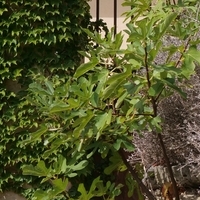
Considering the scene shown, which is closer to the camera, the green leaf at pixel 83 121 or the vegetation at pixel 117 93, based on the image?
the vegetation at pixel 117 93

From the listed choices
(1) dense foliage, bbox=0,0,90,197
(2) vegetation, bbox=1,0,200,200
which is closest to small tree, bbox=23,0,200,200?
(2) vegetation, bbox=1,0,200,200

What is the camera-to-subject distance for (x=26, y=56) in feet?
12.7

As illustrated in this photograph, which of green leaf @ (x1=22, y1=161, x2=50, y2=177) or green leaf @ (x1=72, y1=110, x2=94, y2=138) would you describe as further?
green leaf @ (x1=22, y1=161, x2=50, y2=177)

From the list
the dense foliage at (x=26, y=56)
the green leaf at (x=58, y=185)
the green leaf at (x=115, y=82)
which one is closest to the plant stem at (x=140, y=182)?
the green leaf at (x=58, y=185)

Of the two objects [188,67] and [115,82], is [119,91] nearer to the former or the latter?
[115,82]

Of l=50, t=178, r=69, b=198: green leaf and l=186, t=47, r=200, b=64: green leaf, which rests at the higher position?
l=186, t=47, r=200, b=64: green leaf

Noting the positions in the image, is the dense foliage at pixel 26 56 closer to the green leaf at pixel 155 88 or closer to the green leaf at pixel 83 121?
the green leaf at pixel 83 121

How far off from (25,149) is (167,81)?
2097 millimetres

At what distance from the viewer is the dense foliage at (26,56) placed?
150 inches

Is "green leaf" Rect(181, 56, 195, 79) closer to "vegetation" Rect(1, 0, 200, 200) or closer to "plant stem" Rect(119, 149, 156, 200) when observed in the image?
"vegetation" Rect(1, 0, 200, 200)

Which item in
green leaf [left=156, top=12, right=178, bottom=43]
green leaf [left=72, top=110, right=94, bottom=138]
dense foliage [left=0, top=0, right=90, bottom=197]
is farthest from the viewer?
dense foliage [left=0, top=0, right=90, bottom=197]

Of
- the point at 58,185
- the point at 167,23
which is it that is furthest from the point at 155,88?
the point at 58,185

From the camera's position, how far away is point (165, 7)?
2.92 m

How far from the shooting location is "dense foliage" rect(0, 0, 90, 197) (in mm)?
3807
